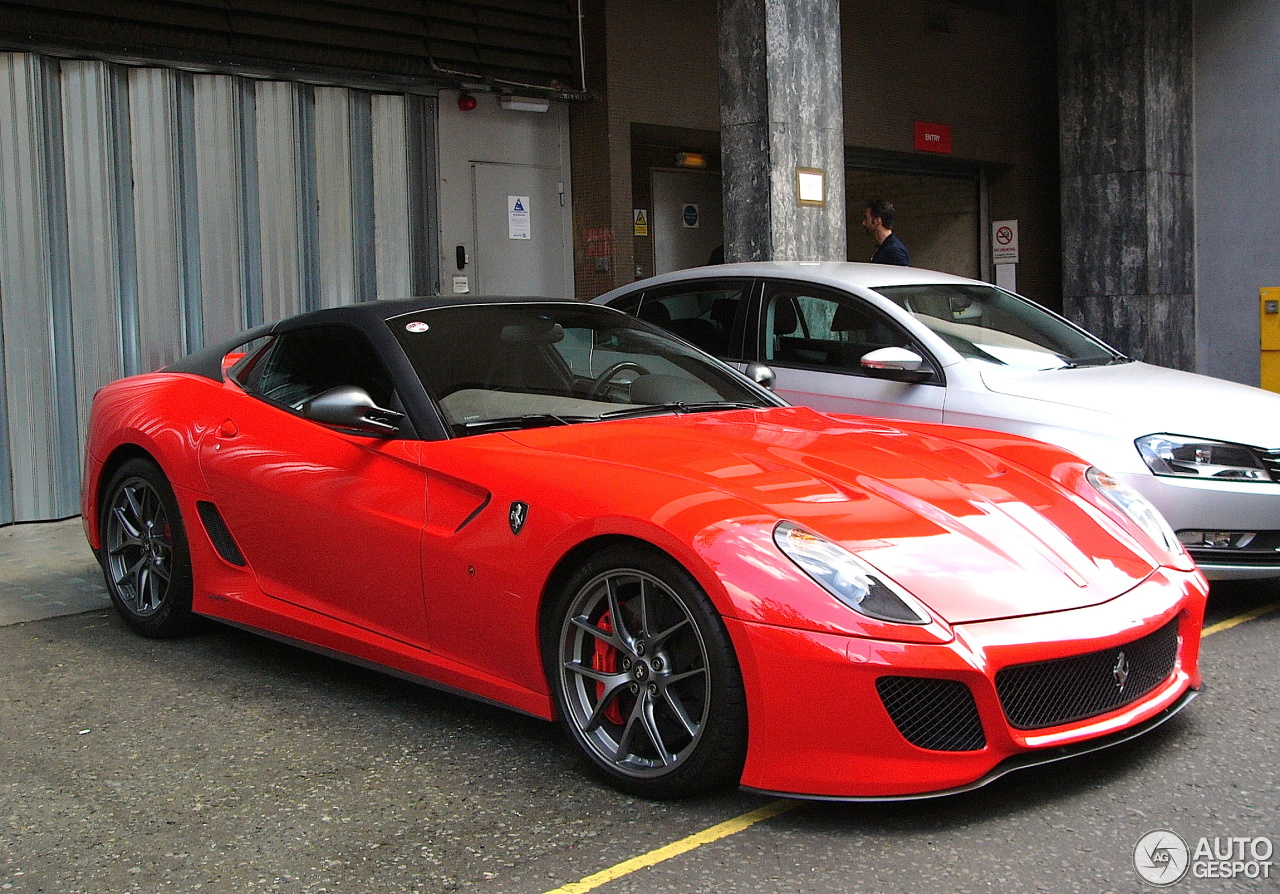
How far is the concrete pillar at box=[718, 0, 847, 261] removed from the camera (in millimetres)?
9336

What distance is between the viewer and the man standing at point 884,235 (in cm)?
913

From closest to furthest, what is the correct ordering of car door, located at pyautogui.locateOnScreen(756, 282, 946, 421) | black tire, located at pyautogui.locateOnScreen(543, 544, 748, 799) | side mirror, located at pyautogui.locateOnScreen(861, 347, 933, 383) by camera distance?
black tire, located at pyautogui.locateOnScreen(543, 544, 748, 799), side mirror, located at pyautogui.locateOnScreen(861, 347, 933, 383), car door, located at pyautogui.locateOnScreen(756, 282, 946, 421)

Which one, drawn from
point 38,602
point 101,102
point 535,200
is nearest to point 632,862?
point 38,602

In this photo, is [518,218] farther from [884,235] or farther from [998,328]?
[998,328]

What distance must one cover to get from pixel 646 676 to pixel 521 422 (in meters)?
1.05

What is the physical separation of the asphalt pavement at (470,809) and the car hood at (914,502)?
50cm

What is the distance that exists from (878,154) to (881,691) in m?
12.4

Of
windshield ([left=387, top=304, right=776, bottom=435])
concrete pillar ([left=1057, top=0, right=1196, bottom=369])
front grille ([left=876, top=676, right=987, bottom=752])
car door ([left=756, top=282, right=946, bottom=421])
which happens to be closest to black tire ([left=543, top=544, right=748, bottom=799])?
front grille ([left=876, top=676, right=987, bottom=752])

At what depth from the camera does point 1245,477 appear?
16.3 feet

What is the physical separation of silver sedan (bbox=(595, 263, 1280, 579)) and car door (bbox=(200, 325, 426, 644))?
1576mm

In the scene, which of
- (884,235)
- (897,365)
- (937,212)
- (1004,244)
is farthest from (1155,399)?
(937,212)

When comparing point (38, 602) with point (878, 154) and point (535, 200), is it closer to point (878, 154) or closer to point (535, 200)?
point (535, 200)

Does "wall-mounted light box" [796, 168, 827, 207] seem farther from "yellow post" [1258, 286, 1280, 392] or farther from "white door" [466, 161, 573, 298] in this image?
"yellow post" [1258, 286, 1280, 392]

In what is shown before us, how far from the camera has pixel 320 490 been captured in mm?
4172
